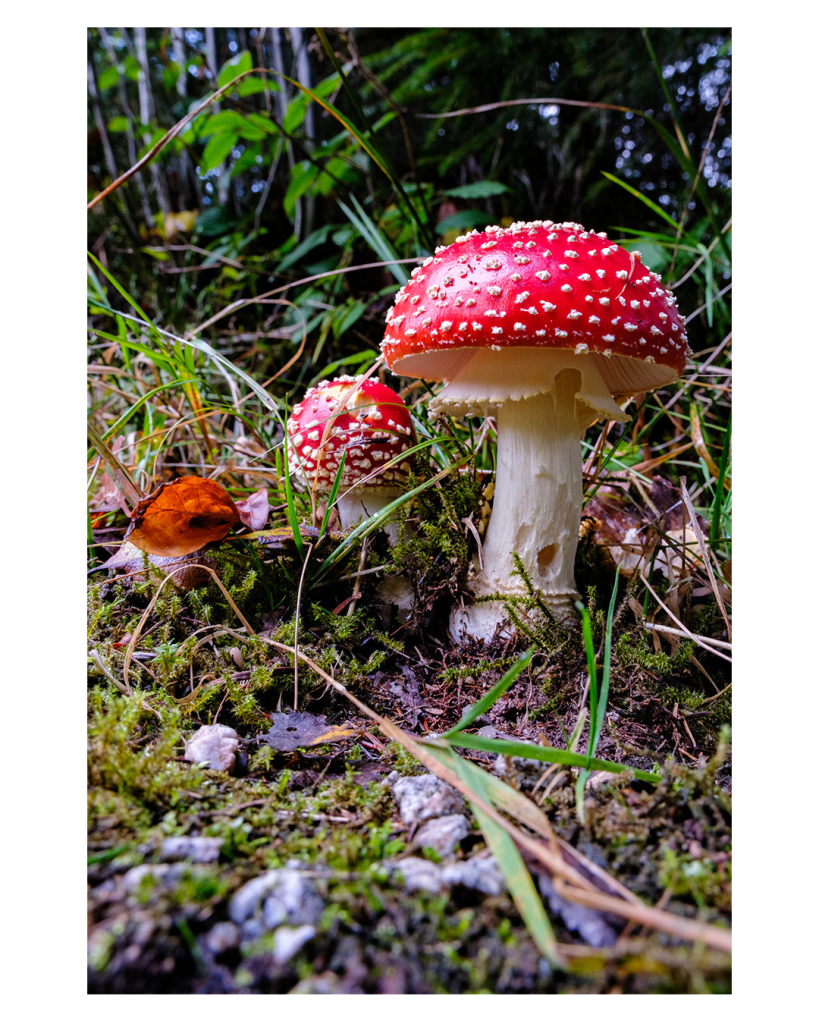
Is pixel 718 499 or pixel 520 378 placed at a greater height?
pixel 520 378

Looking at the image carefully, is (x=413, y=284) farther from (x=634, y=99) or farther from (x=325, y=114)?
(x=325, y=114)

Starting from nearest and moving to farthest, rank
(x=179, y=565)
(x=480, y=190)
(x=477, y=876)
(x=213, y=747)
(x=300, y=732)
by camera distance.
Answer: (x=477, y=876) → (x=213, y=747) → (x=300, y=732) → (x=179, y=565) → (x=480, y=190)

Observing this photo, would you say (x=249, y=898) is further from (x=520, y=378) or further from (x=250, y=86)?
(x=250, y=86)

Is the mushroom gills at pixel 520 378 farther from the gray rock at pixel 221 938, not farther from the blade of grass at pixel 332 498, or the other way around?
the gray rock at pixel 221 938

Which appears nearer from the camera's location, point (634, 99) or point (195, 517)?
point (195, 517)

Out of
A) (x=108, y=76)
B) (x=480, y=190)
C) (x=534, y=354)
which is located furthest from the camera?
(x=108, y=76)

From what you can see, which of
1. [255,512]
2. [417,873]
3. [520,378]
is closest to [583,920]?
[417,873]
